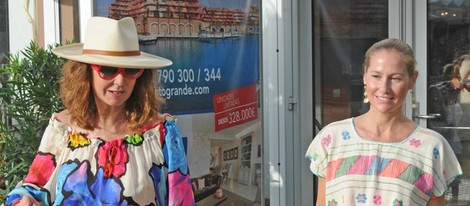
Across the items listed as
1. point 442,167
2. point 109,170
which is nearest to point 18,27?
point 109,170

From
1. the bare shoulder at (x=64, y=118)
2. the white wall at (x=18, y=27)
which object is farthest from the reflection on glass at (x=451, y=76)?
the bare shoulder at (x=64, y=118)

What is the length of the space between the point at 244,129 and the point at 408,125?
2.51 metres

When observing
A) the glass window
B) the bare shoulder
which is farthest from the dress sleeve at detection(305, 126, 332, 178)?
the glass window

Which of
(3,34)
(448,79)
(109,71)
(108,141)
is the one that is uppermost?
(3,34)

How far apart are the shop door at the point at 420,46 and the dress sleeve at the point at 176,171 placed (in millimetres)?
2660

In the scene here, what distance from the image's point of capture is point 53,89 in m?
3.35

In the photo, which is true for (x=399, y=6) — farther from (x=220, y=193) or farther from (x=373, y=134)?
(x=373, y=134)

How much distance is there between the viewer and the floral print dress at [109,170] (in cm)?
227

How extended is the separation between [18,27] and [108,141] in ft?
6.71

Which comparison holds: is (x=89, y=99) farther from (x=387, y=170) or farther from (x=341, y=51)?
(x=341, y=51)

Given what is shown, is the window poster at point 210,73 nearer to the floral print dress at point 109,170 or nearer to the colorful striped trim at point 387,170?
the floral print dress at point 109,170

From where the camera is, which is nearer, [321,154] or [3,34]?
[321,154]

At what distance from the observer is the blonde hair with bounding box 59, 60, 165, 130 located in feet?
7.88

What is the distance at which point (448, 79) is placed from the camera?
4.59 m
